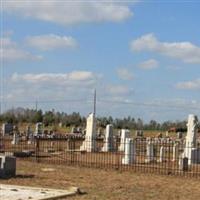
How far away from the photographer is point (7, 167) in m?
19.1

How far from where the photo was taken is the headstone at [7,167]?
18.7 meters

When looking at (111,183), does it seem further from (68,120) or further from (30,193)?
(68,120)

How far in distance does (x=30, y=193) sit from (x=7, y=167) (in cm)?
433

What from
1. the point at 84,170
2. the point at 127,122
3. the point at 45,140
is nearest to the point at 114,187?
the point at 84,170

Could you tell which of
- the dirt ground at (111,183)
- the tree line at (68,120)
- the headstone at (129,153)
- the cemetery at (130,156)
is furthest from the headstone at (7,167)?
the tree line at (68,120)

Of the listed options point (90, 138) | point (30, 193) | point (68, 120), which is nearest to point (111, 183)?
point (30, 193)

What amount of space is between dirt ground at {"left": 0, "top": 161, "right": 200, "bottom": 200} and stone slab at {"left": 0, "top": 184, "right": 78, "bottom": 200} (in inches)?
16.4

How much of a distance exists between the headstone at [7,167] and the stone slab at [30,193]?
237 cm

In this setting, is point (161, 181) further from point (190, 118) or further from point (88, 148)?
point (88, 148)

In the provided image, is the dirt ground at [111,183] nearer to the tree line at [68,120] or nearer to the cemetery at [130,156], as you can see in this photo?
the cemetery at [130,156]

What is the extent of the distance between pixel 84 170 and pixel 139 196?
7702 millimetres

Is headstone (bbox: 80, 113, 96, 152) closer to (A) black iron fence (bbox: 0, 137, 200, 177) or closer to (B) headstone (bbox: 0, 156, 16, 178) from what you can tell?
(A) black iron fence (bbox: 0, 137, 200, 177)

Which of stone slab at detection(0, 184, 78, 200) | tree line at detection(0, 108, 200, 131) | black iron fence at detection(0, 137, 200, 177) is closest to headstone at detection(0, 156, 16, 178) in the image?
stone slab at detection(0, 184, 78, 200)

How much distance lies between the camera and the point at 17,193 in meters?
14.8
